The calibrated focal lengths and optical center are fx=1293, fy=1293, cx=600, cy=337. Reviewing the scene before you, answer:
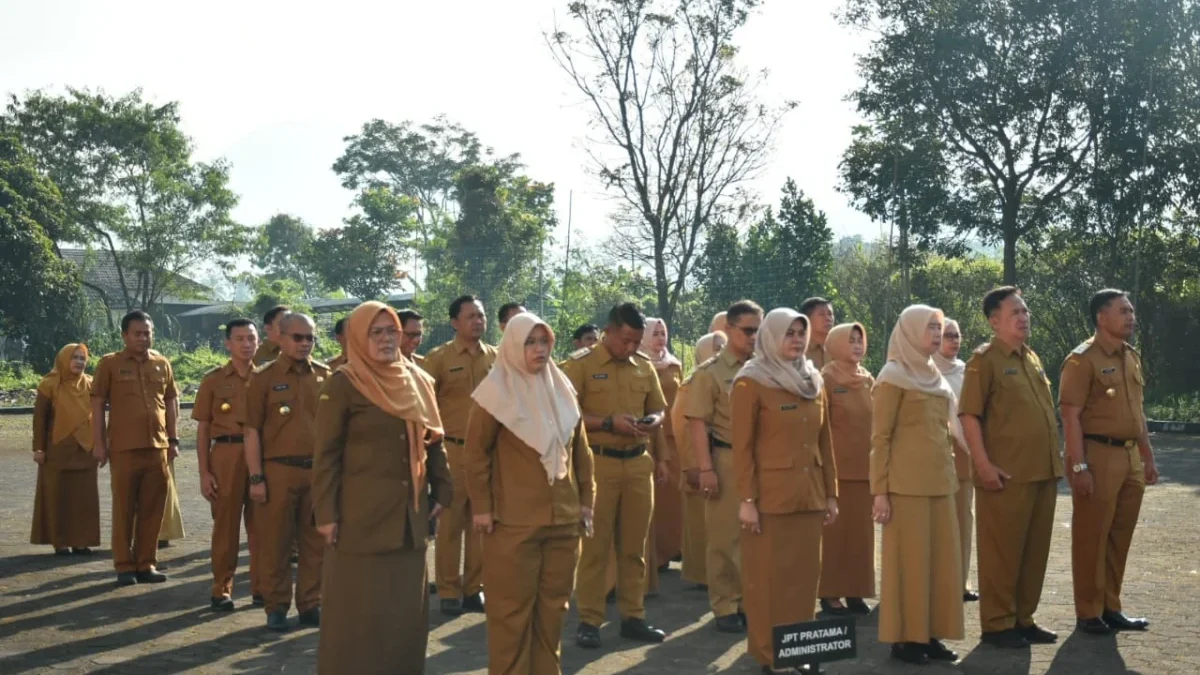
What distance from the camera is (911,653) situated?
744 centimetres

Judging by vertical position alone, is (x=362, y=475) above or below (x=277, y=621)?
above

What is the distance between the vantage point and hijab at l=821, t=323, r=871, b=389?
9.02 m

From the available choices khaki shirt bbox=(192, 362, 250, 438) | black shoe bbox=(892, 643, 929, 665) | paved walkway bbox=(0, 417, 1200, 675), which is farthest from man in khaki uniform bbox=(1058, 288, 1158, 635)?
khaki shirt bbox=(192, 362, 250, 438)

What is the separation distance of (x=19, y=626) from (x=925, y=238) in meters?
23.2

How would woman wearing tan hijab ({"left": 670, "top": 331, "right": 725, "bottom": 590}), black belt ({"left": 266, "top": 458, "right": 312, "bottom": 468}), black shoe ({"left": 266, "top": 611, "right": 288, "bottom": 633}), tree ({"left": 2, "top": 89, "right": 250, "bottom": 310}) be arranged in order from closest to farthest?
black shoe ({"left": 266, "top": 611, "right": 288, "bottom": 633}) → black belt ({"left": 266, "top": 458, "right": 312, "bottom": 468}) → woman wearing tan hijab ({"left": 670, "top": 331, "right": 725, "bottom": 590}) → tree ({"left": 2, "top": 89, "right": 250, "bottom": 310})

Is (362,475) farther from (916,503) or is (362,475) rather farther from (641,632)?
(916,503)

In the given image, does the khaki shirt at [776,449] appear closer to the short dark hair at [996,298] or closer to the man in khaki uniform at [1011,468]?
the man in khaki uniform at [1011,468]

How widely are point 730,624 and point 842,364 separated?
6.52 ft

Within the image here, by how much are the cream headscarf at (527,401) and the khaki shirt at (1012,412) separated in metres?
2.78

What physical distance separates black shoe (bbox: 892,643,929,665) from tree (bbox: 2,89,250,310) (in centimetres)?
4215

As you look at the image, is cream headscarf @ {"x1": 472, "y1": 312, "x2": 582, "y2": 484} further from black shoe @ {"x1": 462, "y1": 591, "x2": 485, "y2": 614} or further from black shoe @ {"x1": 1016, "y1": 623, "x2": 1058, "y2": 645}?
black shoe @ {"x1": 1016, "y1": 623, "x2": 1058, "y2": 645}

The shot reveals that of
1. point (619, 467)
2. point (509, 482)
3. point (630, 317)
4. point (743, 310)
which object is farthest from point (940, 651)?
point (509, 482)

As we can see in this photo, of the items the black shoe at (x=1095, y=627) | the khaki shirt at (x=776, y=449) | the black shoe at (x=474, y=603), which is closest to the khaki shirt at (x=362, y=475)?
the khaki shirt at (x=776, y=449)

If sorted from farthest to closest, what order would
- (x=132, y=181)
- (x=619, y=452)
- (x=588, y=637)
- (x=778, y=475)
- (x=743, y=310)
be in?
(x=132, y=181) < (x=619, y=452) < (x=743, y=310) < (x=588, y=637) < (x=778, y=475)
